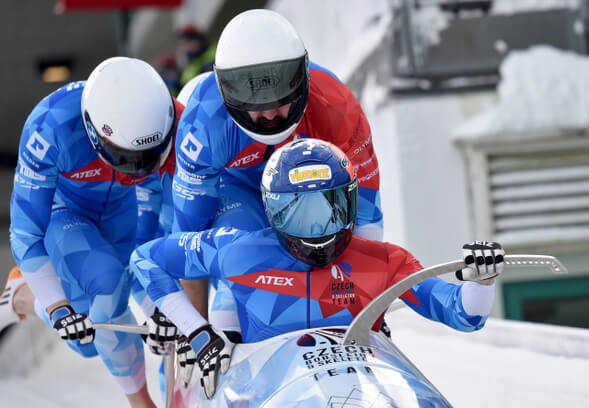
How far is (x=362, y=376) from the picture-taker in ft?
5.94

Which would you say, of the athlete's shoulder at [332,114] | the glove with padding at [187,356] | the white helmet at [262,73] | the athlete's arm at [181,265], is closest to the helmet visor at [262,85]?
the white helmet at [262,73]

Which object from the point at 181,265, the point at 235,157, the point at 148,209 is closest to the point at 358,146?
the point at 235,157

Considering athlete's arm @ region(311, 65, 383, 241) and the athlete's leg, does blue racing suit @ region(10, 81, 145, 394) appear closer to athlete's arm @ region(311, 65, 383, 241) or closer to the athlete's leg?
the athlete's leg

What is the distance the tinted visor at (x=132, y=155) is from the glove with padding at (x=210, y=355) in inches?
35.2

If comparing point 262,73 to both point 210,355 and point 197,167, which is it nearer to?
point 197,167

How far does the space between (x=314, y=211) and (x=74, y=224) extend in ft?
5.42

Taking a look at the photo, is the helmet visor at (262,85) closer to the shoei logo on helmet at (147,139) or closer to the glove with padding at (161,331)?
the shoei logo on helmet at (147,139)

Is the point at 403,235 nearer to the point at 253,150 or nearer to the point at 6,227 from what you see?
the point at 253,150

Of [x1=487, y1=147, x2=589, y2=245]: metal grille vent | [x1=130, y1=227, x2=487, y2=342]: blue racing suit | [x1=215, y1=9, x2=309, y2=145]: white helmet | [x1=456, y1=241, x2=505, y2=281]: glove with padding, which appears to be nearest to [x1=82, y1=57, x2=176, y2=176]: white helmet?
[x1=215, y1=9, x2=309, y2=145]: white helmet

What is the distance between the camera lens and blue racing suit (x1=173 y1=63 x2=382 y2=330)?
9.12 feet

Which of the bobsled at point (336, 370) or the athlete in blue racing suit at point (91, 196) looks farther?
the athlete in blue racing suit at point (91, 196)

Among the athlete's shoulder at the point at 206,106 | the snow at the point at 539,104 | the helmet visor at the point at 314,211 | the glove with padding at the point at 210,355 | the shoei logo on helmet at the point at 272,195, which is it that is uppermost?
the athlete's shoulder at the point at 206,106

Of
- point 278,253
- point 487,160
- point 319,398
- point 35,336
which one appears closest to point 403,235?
point 487,160

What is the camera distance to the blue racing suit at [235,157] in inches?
109
